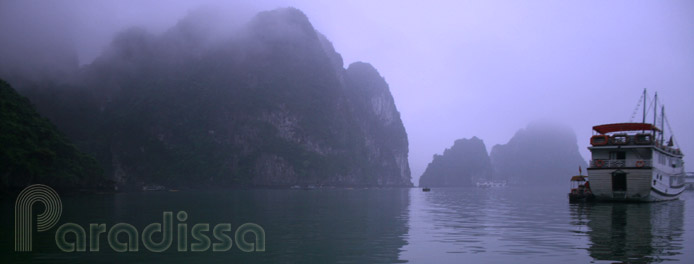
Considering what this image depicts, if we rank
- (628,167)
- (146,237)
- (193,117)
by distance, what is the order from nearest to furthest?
(146,237) → (628,167) → (193,117)

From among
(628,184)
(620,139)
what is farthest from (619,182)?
(620,139)

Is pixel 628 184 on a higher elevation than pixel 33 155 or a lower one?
lower

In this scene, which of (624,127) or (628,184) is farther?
(624,127)

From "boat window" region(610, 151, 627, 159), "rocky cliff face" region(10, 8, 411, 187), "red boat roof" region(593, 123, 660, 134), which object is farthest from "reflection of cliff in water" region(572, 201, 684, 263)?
"rocky cliff face" region(10, 8, 411, 187)

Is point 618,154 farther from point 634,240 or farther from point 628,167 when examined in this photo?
point 634,240

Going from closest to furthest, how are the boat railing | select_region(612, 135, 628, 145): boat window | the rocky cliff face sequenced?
the boat railing < select_region(612, 135, 628, 145): boat window < the rocky cliff face

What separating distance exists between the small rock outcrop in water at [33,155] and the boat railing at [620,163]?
62791mm

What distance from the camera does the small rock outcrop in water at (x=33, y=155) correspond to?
5809 centimetres

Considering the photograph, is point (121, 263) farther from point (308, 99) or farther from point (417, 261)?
point (308, 99)

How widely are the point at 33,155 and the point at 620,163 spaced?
67.9 metres

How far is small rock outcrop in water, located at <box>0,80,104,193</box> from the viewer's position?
191 ft

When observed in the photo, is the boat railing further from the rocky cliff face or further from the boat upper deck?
the rocky cliff face

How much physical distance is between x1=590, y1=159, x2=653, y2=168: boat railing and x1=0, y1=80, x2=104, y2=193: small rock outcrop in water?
62.8 metres

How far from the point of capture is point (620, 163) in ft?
149
